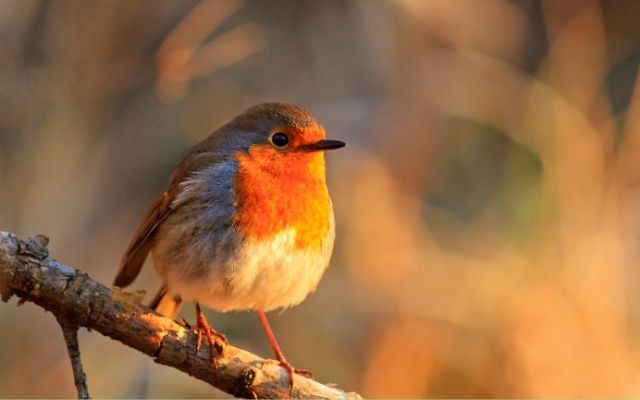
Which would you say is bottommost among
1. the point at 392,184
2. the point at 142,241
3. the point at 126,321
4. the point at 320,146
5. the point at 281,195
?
the point at 126,321

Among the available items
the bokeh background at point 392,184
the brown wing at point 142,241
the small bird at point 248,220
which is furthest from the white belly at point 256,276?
the bokeh background at point 392,184

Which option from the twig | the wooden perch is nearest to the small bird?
the wooden perch

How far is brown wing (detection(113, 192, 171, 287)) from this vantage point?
330cm

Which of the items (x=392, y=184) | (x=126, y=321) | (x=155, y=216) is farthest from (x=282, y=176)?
(x=392, y=184)

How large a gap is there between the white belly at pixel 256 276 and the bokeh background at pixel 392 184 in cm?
158

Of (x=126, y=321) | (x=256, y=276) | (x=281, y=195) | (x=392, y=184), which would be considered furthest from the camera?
(x=392, y=184)

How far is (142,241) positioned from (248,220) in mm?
575

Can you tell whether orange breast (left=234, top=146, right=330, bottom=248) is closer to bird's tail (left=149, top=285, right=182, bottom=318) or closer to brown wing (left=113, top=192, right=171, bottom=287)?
brown wing (left=113, top=192, right=171, bottom=287)

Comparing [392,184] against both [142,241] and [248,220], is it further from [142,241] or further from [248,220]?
[248,220]

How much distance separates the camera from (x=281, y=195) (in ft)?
10.1

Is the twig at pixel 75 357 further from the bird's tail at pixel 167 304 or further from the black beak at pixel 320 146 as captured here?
the black beak at pixel 320 146

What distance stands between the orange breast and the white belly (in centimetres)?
4

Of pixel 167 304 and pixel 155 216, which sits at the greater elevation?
pixel 155 216

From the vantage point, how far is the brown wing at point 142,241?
330cm
